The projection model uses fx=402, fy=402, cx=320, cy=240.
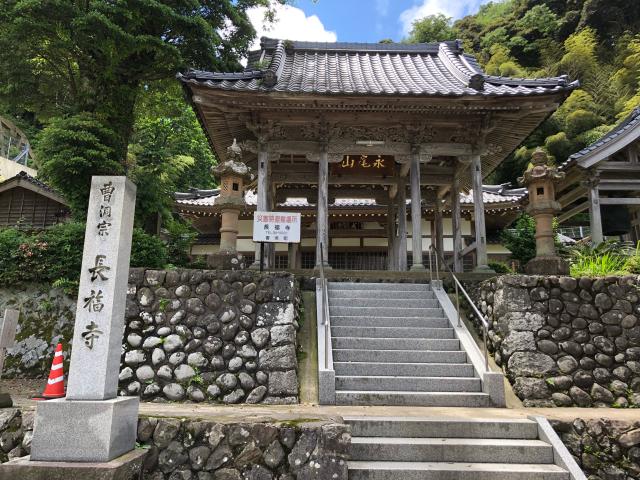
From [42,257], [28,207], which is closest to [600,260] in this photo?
[42,257]

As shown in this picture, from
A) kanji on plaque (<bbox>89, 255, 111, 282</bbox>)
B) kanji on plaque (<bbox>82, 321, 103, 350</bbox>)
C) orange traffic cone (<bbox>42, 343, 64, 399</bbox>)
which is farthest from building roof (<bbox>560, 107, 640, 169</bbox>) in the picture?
orange traffic cone (<bbox>42, 343, 64, 399</bbox>)

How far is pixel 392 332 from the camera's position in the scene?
6.77 metres

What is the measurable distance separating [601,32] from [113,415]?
37.9 m

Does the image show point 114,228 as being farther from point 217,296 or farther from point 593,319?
point 593,319

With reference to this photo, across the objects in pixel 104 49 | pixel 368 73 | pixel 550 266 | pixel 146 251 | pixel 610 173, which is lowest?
pixel 550 266

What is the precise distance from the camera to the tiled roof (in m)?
8.50

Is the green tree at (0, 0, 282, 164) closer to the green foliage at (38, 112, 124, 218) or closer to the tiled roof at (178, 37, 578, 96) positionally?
the green foliage at (38, 112, 124, 218)

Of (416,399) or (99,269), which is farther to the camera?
(416,399)

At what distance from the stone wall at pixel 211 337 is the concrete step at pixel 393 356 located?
782 millimetres

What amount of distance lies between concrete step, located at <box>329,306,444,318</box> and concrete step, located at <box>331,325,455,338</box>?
490 millimetres

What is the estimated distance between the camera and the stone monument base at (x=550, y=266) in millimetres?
7000

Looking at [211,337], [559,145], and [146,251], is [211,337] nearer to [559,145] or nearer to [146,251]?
[146,251]

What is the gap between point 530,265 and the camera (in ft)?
23.9

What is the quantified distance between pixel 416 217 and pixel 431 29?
Answer: 37.8 metres
